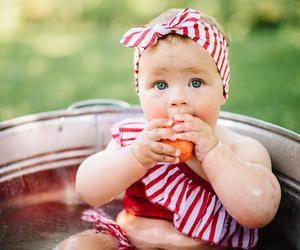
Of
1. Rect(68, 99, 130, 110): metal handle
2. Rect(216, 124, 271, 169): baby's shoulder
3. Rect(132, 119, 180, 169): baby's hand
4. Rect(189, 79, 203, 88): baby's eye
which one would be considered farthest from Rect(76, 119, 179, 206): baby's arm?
Rect(68, 99, 130, 110): metal handle

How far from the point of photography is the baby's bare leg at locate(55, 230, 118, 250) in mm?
1274

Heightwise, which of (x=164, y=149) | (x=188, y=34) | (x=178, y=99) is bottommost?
(x=164, y=149)

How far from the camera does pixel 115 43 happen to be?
430cm

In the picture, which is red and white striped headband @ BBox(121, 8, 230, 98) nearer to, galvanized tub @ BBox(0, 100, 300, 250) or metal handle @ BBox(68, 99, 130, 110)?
galvanized tub @ BBox(0, 100, 300, 250)

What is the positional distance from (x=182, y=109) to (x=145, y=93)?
0.37 ft

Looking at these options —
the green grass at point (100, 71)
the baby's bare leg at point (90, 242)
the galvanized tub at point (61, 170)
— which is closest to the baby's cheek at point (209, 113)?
the galvanized tub at point (61, 170)

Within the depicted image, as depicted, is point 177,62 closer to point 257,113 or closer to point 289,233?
point 289,233

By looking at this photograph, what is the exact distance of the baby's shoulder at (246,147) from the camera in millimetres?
1346

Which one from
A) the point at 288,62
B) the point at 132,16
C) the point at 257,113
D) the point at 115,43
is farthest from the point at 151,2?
the point at 257,113

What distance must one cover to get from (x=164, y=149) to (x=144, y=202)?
0.82 feet

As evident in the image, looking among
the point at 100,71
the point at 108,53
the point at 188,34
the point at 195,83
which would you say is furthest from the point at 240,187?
the point at 108,53

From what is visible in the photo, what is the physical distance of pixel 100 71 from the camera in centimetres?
376

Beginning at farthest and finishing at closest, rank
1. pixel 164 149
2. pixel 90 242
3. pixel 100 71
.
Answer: pixel 100 71
pixel 90 242
pixel 164 149

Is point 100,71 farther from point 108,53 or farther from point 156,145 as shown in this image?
point 156,145
